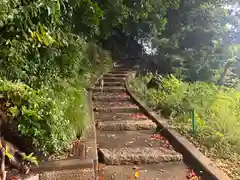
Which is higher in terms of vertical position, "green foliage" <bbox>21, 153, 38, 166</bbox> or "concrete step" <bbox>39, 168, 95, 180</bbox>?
"green foliage" <bbox>21, 153, 38, 166</bbox>

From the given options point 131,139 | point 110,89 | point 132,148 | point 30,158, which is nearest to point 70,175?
point 30,158

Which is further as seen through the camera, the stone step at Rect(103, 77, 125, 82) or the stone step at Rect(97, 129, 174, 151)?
the stone step at Rect(103, 77, 125, 82)

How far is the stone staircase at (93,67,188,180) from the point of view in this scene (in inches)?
92.6

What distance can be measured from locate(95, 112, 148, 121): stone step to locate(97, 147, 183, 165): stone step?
1189 millimetres

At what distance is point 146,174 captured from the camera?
2322 millimetres

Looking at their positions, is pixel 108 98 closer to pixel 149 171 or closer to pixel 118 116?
pixel 118 116

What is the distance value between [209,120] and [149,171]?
157cm

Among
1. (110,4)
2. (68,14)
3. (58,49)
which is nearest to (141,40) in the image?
(110,4)

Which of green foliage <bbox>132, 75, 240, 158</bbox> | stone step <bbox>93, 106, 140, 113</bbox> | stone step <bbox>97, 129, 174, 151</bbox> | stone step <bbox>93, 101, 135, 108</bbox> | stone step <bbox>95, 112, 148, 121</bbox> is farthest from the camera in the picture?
stone step <bbox>93, 101, 135, 108</bbox>

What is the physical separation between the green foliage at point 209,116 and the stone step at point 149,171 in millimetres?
490

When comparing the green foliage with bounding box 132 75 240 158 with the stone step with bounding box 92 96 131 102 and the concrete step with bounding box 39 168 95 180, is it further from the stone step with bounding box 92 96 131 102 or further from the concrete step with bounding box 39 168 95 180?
the concrete step with bounding box 39 168 95 180

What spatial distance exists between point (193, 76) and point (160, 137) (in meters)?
4.90

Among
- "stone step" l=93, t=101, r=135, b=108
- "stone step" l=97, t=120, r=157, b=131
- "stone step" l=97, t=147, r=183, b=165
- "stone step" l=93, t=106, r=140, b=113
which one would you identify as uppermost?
"stone step" l=93, t=101, r=135, b=108

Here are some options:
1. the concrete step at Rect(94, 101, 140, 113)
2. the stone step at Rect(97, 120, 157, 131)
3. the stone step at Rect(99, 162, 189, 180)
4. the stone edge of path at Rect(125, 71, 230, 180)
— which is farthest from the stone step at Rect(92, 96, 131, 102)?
the stone step at Rect(99, 162, 189, 180)
